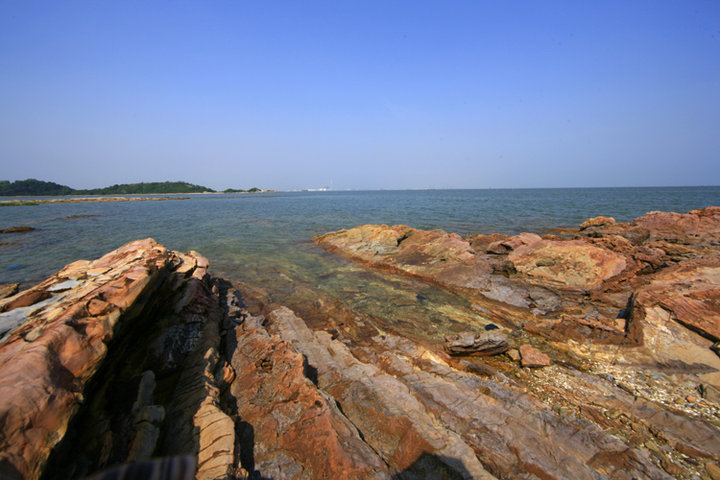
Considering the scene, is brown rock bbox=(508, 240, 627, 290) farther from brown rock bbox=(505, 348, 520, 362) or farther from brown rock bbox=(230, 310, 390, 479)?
brown rock bbox=(230, 310, 390, 479)

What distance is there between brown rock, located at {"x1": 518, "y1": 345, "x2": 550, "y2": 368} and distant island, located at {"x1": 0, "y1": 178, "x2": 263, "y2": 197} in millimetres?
167794

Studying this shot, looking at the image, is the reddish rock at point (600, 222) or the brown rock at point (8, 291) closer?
the brown rock at point (8, 291)

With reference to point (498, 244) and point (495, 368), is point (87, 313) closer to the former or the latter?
point (495, 368)

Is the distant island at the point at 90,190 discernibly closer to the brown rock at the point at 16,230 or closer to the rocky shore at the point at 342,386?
the brown rock at the point at 16,230

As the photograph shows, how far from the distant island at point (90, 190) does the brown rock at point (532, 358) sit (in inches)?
6606

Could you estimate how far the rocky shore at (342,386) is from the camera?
117 inches

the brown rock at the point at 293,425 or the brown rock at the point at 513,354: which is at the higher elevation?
the brown rock at the point at 293,425

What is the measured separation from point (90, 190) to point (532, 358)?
19128cm

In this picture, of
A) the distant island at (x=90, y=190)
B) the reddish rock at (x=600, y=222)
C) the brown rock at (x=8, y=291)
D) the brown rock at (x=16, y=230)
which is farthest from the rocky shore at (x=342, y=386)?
the distant island at (x=90, y=190)

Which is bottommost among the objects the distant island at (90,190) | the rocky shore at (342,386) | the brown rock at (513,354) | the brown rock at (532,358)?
the brown rock at (513,354)

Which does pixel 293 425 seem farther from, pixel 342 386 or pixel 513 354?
pixel 513 354

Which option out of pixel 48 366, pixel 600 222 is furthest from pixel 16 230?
pixel 600 222

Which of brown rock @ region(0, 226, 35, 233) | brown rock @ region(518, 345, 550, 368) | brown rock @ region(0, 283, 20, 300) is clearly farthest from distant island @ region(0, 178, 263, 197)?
brown rock @ region(518, 345, 550, 368)

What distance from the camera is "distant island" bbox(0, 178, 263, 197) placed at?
11544 cm
